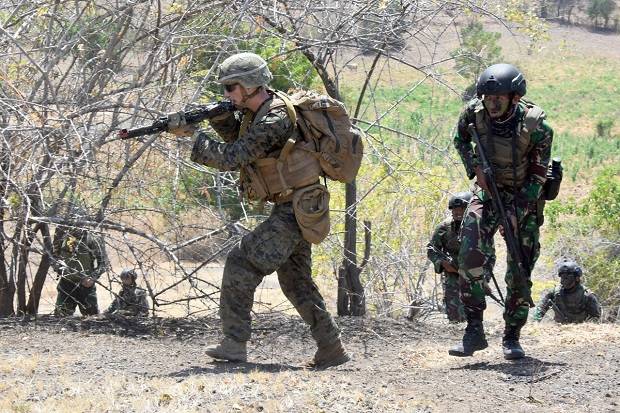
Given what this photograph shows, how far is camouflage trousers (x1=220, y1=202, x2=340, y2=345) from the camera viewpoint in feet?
19.9

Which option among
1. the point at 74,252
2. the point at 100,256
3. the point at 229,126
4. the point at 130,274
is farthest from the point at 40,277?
the point at 229,126

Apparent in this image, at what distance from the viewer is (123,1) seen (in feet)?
26.6

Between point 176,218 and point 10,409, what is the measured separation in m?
3.35

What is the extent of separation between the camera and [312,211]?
6.03 meters

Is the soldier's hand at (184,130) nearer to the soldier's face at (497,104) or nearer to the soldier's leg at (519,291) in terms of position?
the soldier's face at (497,104)

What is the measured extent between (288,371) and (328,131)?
4.40 feet

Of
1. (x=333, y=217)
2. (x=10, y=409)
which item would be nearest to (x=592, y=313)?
(x=333, y=217)

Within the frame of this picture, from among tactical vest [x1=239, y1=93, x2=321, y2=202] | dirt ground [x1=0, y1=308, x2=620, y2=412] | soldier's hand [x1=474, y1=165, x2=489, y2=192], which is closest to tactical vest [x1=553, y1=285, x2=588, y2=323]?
dirt ground [x1=0, y1=308, x2=620, y2=412]

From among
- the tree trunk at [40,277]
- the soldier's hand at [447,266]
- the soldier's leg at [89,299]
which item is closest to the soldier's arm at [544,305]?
the soldier's hand at [447,266]

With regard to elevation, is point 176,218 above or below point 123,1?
below

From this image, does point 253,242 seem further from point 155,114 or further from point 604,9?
point 604,9

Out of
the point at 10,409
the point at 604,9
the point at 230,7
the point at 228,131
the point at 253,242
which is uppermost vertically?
the point at 604,9

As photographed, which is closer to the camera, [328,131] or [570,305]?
[328,131]

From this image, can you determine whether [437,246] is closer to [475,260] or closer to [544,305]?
[544,305]
